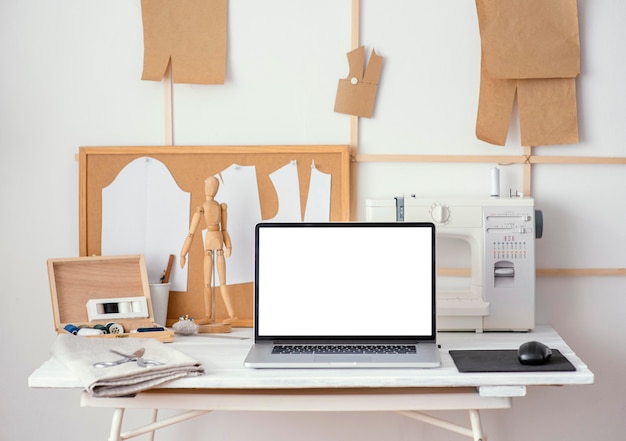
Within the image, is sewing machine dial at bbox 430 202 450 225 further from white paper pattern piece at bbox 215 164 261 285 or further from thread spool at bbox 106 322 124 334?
thread spool at bbox 106 322 124 334

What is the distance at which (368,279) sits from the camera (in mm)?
1871

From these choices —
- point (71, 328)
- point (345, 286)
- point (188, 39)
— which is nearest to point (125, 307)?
point (71, 328)

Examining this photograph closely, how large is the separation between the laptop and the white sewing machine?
17 cm

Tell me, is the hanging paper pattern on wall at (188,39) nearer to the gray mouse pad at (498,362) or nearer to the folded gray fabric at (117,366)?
the folded gray fabric at (117,366)

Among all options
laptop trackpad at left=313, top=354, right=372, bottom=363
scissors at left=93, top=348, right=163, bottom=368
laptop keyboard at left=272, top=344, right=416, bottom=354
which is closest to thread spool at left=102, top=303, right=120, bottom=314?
scissors at left=93, top=348, right=163, bottom=368

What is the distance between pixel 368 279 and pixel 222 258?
454 millimetres

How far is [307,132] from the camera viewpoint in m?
2.21

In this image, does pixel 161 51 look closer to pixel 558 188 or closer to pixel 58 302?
pixel 58 302

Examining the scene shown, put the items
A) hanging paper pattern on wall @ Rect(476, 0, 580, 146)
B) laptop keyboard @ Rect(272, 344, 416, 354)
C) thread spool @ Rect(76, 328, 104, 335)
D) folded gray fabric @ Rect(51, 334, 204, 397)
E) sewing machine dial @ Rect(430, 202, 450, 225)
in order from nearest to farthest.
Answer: folded gray fabric @ Rect(51, 334, 204, 397) < laptop keyboard @ Rect(272, 344, 416, 354) < thread spool @ Rect(76, 328, 104, 335) < sewing machine dial @ Rect(430, 202, 450, 225) < hanging paper pattern on wall @ Rect(476, 0, 580, 146)

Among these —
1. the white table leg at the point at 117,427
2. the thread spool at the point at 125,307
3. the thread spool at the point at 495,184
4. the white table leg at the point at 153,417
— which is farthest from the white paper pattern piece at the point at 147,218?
the thread spool at the point at 495,184

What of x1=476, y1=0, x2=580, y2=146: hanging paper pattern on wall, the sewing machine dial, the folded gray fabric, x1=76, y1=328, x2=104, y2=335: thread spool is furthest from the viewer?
x1=476, y1=0, x2=580, y2=146: hanging paper pattern on wall

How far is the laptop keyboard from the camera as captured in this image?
5.81ft

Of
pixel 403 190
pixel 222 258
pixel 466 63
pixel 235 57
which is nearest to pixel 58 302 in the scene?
pixel 222 258

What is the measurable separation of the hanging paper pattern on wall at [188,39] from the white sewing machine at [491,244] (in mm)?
602
